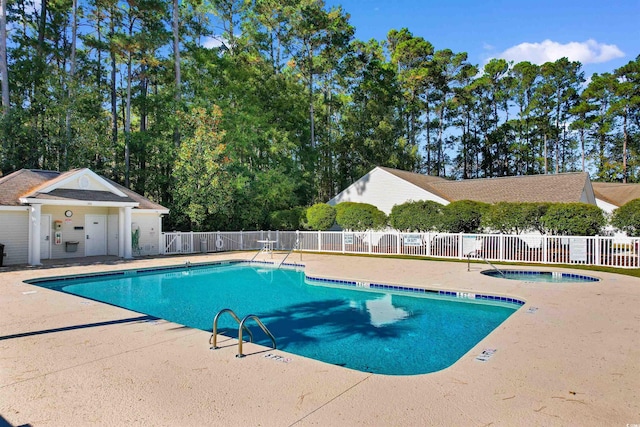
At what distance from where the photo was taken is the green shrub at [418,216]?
752 inches

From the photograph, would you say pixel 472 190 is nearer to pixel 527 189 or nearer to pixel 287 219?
pixel 527 189

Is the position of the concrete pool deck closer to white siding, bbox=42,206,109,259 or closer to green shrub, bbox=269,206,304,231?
white siding, bbox=42,206,109,259

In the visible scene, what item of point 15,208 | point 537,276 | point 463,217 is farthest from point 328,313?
point 15,208

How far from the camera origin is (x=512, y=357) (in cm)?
478

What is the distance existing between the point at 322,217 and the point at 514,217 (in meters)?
10.0

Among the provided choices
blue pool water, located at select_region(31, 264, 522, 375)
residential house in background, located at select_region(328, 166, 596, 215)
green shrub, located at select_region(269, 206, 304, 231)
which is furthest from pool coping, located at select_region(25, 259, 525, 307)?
residential house in background, located at select_region(328, 166, 596, 215)

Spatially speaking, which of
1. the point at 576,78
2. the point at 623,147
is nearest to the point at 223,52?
the point at 576,78

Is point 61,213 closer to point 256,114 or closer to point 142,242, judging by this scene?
point 142,242

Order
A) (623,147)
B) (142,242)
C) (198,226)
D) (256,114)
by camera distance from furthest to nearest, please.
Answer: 1. (623,147)
2. (256,114)
3. (198,226)
4. (142,242)

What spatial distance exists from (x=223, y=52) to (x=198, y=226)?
16.3m

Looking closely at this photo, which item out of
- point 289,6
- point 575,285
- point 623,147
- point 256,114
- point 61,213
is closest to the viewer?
point 575,285

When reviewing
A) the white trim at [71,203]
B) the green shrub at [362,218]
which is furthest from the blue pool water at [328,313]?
the green shrub at [362,218]

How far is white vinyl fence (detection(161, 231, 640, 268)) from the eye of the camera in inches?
546

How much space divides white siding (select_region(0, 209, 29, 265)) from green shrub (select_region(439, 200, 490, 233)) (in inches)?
696
